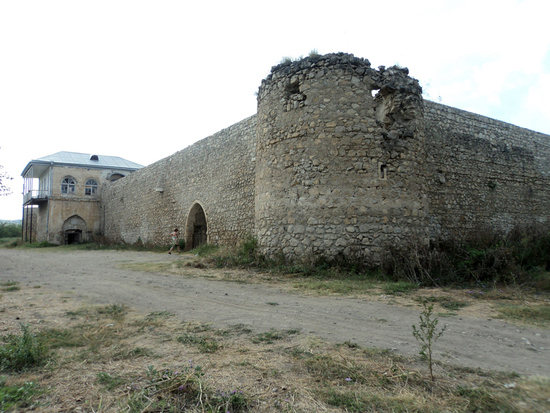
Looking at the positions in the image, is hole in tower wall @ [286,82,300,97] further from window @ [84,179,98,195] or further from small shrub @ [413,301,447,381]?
window @ [84,179,98,195]

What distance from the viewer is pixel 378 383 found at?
7.74 ft

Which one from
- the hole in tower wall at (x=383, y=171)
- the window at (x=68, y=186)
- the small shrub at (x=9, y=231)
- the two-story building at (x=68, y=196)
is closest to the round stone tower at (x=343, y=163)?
the hole in tower wall at (x=383, y=171)

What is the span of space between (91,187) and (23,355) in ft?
89.6

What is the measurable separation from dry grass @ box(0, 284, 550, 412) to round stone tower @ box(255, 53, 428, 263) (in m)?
4.33

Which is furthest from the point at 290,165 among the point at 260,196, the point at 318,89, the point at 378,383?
the point at 378,383

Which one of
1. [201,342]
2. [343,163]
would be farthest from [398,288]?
[201,342]

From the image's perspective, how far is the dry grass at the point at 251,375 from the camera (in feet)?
6.86

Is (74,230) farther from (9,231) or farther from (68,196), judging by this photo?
(9,231)

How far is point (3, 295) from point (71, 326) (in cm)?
226

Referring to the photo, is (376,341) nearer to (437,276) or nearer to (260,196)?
(437,276)

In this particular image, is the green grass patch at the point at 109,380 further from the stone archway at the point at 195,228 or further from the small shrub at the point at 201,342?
the stone archway at the point at 195,228

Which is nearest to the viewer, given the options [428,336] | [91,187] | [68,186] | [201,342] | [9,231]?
[428,336]

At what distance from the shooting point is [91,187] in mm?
27078

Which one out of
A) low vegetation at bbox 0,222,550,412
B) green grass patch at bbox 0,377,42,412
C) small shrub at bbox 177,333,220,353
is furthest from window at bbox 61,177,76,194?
green grass patch at bbox 0,377,42,412
